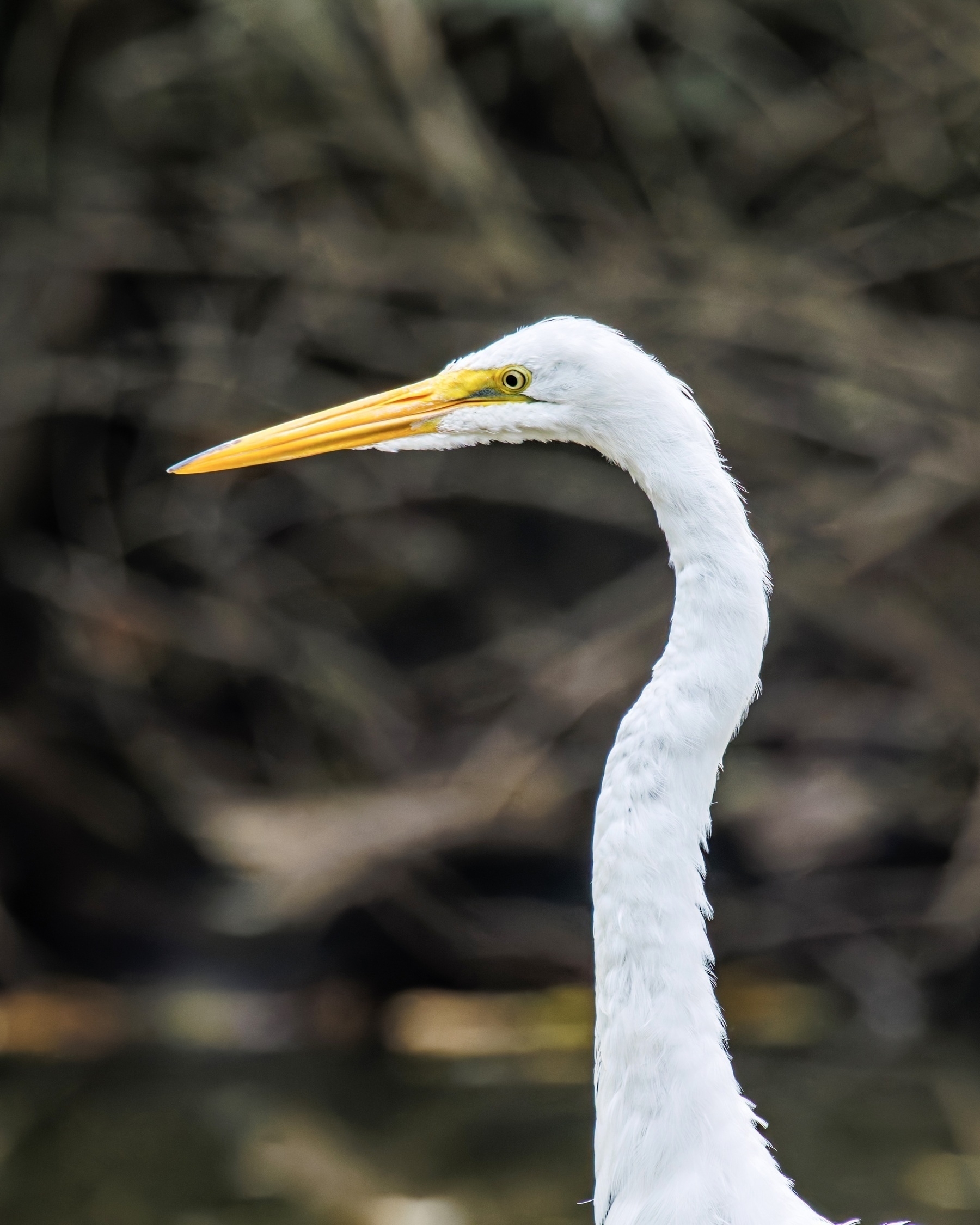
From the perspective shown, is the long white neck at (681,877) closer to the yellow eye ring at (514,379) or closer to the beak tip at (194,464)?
the yellow eye ring at (514,379)

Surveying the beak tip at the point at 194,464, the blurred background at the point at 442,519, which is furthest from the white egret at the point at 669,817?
the blurred background at the point at 442,519

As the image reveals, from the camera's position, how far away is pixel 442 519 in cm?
417

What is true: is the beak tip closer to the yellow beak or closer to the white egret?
the yellow beak

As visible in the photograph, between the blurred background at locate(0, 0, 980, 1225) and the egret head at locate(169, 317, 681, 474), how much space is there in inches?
91.2

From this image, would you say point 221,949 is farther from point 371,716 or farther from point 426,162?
point 426,162

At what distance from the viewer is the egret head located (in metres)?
1.34

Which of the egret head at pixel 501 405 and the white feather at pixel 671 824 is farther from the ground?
the egret head at pixel 501 405

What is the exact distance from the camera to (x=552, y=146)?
4.17 meters

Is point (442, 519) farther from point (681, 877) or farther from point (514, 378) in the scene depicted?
point (681, 877)

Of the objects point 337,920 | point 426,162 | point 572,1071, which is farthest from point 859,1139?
point 426,162

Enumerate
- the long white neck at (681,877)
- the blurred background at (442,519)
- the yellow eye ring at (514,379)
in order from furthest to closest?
the blurred background at (442,519) < the yellow eye ring at (514,379) < the long white neck at (681,877)

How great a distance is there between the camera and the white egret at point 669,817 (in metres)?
1.27

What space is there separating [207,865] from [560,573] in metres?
1.32

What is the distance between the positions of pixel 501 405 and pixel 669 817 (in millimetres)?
432
